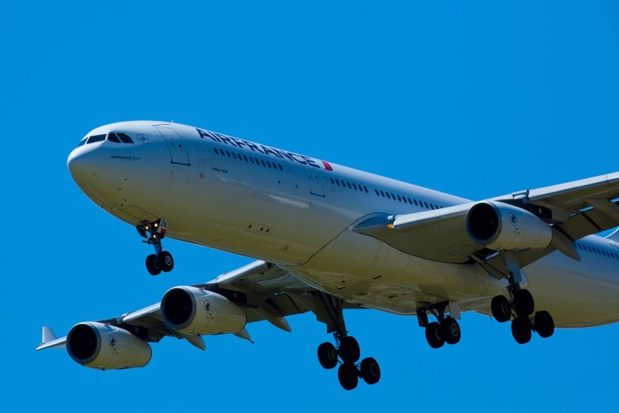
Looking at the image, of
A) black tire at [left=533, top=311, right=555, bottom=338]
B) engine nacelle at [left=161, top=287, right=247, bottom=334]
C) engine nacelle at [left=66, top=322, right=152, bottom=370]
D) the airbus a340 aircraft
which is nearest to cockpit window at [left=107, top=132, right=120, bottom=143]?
the airbus a340 aircraft

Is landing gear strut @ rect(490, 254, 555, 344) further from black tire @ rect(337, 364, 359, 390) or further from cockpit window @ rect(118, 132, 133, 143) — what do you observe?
cockpit window @ rect(118, 132, 133, 143)

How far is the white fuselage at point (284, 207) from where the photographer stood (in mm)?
A: 36531

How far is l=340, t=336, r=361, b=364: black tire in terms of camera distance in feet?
149

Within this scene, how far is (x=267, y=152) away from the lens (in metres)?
39.1

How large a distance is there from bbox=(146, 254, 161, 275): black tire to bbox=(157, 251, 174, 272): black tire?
0.09 meters

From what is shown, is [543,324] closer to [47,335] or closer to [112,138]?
[112,138]

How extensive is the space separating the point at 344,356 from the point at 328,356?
0.54 meters

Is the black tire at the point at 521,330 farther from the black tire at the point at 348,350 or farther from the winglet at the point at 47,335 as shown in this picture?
the winglet at the point at 47,335

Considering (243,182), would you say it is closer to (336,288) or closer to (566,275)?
(336,288)

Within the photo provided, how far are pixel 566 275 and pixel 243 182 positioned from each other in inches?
511

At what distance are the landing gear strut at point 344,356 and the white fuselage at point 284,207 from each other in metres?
1.98

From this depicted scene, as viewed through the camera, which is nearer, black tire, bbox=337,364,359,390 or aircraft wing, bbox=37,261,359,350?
aircraft wing, bbox=37,261,359,350

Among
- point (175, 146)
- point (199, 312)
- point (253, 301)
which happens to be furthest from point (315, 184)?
point (253, 301)

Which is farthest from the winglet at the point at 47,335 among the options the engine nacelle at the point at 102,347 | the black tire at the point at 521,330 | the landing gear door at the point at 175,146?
the black tire at the point at 521,330
